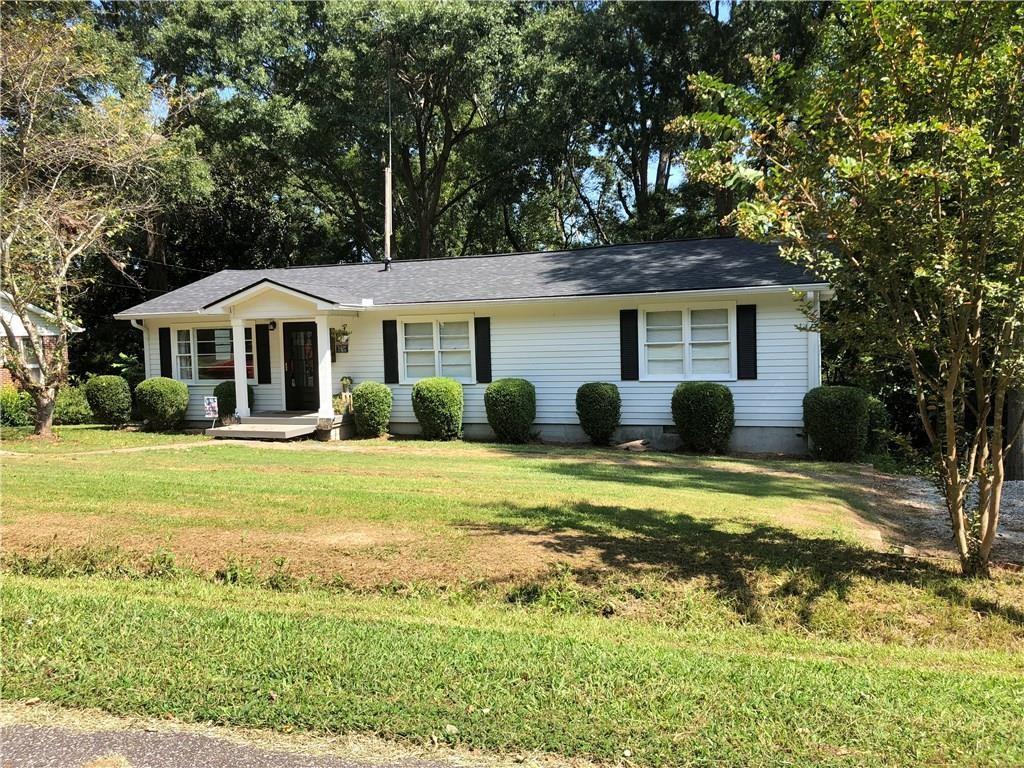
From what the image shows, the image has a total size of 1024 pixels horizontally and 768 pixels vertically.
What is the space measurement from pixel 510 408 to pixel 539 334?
1809 mm

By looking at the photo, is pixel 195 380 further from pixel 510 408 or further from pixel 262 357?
pixel 510 408

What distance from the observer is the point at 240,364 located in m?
16.2

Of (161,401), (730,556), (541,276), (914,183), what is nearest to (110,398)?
(161,401)

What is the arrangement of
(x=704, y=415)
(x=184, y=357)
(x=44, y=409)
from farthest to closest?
(x=184, y=357), (x=44, y=409), (x=704, y=415)

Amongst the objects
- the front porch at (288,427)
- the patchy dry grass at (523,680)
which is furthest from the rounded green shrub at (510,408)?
the patchy dry grass at (523,680)

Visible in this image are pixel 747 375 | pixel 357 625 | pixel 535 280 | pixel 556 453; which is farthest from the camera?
pixel 535 280

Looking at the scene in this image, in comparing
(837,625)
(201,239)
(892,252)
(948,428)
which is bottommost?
(837,625)

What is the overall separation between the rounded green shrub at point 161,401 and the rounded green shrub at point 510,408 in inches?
290

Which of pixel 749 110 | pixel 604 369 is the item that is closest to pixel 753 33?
pixel 604 369

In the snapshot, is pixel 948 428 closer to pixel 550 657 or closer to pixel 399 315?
pixel 550 657

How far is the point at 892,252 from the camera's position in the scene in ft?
16.8

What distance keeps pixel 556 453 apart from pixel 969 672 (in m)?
8.93

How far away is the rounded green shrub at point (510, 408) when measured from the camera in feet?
47.4

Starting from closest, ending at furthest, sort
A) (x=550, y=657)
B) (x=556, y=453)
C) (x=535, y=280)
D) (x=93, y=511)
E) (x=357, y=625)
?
(x=550, y=657), (x=357, y=625), (x=93, y=511), (x=556, y=453), (x=535, y=280)
